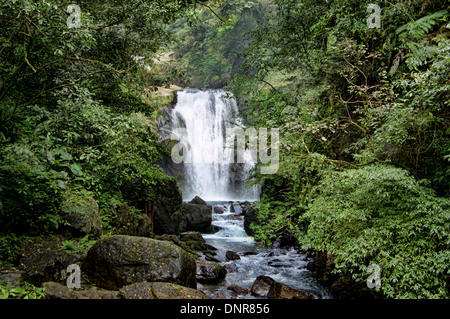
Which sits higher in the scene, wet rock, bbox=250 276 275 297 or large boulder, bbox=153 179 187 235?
large boulder, bbox=153 179 187 235

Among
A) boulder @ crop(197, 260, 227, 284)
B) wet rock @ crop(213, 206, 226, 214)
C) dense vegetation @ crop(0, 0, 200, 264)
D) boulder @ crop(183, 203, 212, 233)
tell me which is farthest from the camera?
wet rock @ crop(213, 206, 226, 214)

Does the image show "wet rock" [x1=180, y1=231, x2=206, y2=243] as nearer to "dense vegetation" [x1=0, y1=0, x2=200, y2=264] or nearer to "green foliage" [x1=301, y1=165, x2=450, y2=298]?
"dense vegetation" [x1=0, y1=0, x2=200, y2=264]

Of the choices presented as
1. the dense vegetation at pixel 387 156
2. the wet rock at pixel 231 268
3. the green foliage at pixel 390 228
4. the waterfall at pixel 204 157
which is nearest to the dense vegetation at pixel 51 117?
the dense vegetation at pixel 387 156

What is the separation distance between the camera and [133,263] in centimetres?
538

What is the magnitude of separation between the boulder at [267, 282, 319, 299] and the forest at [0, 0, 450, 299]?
92cm

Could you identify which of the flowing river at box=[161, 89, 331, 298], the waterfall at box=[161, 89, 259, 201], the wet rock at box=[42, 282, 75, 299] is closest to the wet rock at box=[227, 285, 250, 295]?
the wet rock at box=[42, 282, 75, 299]

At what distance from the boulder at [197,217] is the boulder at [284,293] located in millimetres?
7770

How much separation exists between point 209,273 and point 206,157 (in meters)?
17.2

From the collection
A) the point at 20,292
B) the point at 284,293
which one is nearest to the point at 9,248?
the point at 20,292

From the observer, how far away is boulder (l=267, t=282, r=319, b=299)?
6.83 m

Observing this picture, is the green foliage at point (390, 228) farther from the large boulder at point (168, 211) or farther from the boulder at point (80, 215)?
the large boulder at point (168, 211)

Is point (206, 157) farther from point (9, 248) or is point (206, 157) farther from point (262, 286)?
point (9, 248)

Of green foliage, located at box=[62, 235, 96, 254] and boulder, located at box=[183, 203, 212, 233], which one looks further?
boulder, located at box=[183, 203, 212, 233]

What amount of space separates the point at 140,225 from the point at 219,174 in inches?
638
